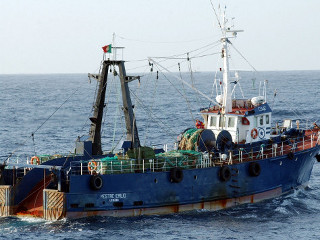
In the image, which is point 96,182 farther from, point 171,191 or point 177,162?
point 177,162

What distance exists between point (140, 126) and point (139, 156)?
38041 millimetres

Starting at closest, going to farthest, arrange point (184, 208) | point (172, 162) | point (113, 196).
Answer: point (113, 196), point (184, 208), point (172, 162)

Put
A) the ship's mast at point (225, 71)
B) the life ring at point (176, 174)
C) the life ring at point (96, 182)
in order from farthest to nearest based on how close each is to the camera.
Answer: the ship's mast at point (225, 71)
the life ring at point (176, 174)
the life ring at point (96, 182)

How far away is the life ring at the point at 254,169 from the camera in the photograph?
3347 cm

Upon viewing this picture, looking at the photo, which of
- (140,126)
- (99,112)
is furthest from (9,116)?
(99,112)

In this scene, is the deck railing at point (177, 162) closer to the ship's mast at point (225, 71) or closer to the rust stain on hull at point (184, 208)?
the rust stain on hull at point (184, 208)

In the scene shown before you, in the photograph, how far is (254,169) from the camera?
33.6 m

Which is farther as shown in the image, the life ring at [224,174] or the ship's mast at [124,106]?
the ship's mast at [124,106]

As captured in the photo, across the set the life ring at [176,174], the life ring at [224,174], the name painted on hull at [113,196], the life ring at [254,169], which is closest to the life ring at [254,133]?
the life ring at [254,169]

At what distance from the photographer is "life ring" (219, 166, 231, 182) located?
32300 millimetres

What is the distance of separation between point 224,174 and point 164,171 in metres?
3.70

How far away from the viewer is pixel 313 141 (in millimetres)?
40438

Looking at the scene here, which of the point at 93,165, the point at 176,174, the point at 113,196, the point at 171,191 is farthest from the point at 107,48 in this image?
the point at 171,191

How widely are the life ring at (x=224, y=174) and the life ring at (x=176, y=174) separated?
8.67 ft
